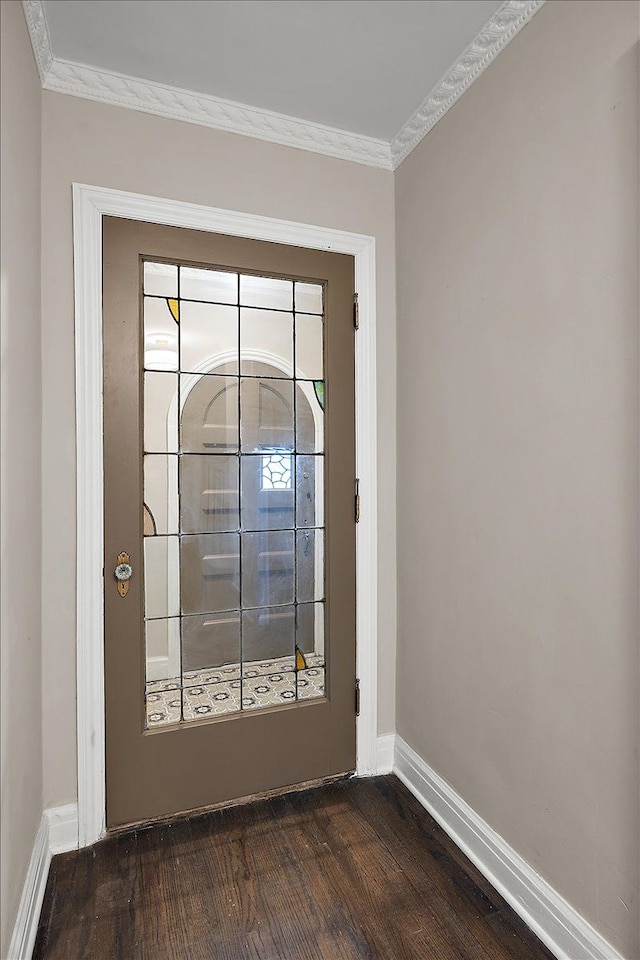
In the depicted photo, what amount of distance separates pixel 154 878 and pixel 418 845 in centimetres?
86

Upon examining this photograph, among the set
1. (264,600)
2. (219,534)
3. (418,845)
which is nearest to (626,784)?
(418,845)

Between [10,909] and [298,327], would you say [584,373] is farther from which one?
[10,909]

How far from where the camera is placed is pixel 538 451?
63.6 inches

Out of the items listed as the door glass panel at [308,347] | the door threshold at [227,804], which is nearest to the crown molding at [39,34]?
the door glass panel at [308,347]

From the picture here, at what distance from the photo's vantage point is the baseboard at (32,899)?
4.67ft

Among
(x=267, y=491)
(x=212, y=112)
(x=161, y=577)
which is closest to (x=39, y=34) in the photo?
(x=212, y=112)

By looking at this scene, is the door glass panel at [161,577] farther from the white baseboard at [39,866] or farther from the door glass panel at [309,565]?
the white baseboard at [39,866]

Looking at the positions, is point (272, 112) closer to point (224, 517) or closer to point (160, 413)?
point (160, 413)

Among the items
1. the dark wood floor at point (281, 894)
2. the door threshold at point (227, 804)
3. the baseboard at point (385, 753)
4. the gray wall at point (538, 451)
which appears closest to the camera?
the gray wall at point (538, 451)

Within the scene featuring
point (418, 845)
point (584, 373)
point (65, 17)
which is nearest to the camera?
point (584, 373)

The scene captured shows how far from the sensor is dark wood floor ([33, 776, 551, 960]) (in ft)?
5.04

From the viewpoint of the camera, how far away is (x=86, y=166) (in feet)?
6.44

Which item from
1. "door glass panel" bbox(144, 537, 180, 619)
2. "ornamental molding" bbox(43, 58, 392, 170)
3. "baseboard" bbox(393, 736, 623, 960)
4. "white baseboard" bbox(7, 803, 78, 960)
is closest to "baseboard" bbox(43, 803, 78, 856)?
"white baseboard" bbox(7, 803, 78, 960)

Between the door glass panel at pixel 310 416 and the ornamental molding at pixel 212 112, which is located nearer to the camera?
the ornamental molding at pixel 212 112
